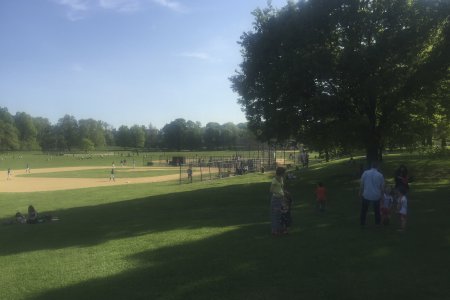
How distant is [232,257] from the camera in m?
9.75

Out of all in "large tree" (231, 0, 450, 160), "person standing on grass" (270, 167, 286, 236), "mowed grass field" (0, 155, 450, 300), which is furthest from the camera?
Answer: "large tree" (231, 0, 450, 160)

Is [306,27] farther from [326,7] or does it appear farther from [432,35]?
[432,35]

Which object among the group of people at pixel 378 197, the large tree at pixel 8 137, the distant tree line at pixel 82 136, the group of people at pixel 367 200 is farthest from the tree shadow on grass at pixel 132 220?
the large tree at pixel 8 137

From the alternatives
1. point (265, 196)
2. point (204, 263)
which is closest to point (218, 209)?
point (265, 196)

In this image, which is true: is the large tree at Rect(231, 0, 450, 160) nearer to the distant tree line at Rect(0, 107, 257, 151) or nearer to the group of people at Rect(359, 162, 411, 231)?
the group of people at Rect(359, 162, 411, 231)

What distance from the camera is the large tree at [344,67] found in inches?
898

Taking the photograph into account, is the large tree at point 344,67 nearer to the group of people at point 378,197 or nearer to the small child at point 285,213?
the group of people at point 378,197

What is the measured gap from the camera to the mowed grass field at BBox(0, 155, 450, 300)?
25.0ft

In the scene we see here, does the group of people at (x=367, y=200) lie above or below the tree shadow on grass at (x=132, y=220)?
above

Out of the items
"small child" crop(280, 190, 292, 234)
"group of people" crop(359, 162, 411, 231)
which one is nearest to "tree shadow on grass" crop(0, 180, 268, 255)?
"small child" crop(280, 190, 292, 234)

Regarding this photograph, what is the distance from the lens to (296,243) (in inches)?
424

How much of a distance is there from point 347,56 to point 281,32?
13.8 ft

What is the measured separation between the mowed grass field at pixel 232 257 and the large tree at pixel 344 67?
297 inches

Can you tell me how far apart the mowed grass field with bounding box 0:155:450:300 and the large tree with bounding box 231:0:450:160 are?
24.7ft
